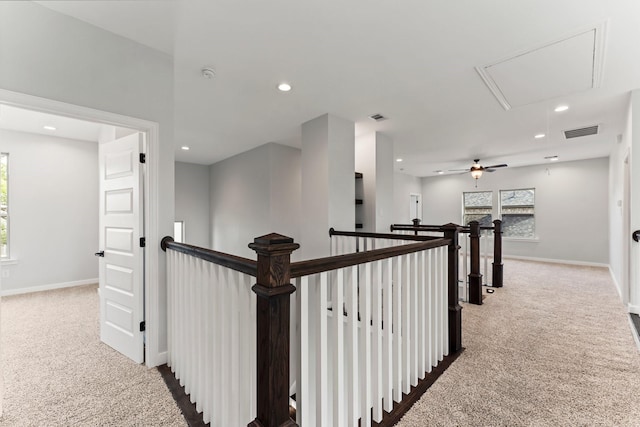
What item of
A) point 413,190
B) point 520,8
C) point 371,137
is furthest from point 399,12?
point 413,190

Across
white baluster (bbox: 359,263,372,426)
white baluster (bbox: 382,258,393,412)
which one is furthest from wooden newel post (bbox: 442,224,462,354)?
white baluster (bbox: 359,263,372,426)

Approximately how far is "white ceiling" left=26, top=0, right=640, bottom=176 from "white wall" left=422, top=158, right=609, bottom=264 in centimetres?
292

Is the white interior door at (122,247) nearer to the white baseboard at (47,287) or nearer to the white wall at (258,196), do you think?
the white baseboard at (47,287)

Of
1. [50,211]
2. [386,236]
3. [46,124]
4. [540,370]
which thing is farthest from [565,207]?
[50,211]

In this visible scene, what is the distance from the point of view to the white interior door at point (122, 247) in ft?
7.20

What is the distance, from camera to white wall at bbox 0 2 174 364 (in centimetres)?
164

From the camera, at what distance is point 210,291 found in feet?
5.04

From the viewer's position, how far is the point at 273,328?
1.03m

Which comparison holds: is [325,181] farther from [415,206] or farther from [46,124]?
[415,206]

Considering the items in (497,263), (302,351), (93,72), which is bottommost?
(497,263)

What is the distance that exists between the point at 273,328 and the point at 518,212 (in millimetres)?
8624

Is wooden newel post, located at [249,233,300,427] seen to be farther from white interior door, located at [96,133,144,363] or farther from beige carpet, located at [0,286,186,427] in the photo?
white interior door, located at [96,133,144,363]

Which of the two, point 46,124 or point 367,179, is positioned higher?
point 46,124

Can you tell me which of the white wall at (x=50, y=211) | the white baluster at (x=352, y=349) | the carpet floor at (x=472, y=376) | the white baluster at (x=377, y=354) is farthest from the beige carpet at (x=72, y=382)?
the white wall at (x=50, y=211)
